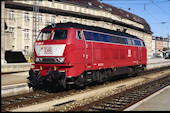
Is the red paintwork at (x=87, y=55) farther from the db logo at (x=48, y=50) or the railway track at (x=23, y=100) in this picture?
the railway track at (x=23, y=100)

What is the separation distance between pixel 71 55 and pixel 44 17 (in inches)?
1534

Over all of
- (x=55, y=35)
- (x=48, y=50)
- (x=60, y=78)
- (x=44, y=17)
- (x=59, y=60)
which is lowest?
(x=60, y=78)

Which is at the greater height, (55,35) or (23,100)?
(55,35)

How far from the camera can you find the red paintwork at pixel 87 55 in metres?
12.0

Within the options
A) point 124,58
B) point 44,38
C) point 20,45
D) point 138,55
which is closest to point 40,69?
point 44,38

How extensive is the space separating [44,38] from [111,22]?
52.6 metres

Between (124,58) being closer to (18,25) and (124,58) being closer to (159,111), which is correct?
(159,111)

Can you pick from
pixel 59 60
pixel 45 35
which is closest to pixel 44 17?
pixel 45 35

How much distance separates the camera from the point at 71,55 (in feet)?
39.6

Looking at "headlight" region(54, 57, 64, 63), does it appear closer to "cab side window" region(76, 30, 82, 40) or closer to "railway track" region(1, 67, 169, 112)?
"cab side window" region(76, 30, 82, 40)

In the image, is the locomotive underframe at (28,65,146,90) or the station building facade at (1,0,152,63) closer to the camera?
the locomotive underframe at (28,65,146,90)

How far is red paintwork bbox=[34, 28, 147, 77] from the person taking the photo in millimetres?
11977

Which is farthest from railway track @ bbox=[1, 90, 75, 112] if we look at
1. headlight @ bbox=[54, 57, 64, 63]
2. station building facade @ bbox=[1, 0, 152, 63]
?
Answer: station building facade @ bbox=[1, 0, 152, 63]

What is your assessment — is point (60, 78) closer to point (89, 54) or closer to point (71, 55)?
point (71, 55)
